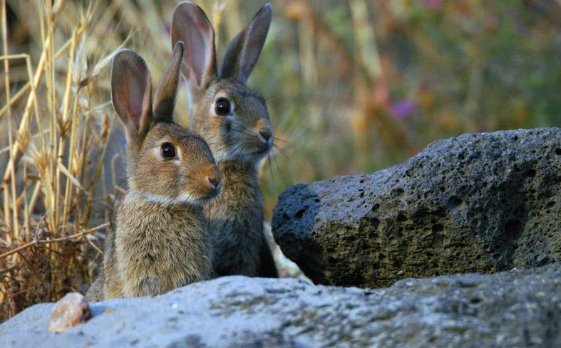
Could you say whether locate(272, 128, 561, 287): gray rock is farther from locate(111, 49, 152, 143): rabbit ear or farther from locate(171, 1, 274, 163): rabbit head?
locate(111, 49, 152, 143): rabbit ear

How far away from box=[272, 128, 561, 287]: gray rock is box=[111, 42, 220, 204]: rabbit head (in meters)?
0.72

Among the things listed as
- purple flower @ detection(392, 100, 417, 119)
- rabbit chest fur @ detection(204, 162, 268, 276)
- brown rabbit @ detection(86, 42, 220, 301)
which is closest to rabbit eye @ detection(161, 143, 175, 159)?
brown rabbit @ detection(86, 42, 220, 301)

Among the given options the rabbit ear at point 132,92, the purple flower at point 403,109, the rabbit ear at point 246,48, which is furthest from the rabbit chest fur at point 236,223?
the purple flower at point 403,109

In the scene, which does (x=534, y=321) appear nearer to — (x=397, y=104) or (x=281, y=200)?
(x=281, y=200)

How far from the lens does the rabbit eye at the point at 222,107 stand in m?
5.05

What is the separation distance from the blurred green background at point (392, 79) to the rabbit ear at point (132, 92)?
2581 mm

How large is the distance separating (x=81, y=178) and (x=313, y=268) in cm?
165

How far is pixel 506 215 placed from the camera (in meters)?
4.19

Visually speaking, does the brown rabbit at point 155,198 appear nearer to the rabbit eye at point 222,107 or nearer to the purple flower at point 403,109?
the rabbit eye at point 222,107

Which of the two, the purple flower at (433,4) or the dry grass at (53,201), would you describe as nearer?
the dry grass at (53,201)

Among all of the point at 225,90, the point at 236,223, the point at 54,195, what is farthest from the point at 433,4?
the point at 54,195

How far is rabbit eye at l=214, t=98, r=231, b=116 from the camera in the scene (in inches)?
→ 199

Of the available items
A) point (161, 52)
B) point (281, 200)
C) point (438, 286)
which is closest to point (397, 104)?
point (161, 52)

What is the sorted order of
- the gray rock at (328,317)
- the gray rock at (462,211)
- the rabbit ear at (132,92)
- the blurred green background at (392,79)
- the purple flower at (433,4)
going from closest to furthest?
the gray rock at (328,317)
the gray rock at (462,211)
the rabbit ear at (132,92)
the blurred green background at (392,79)
the purple flower at (433,4)
